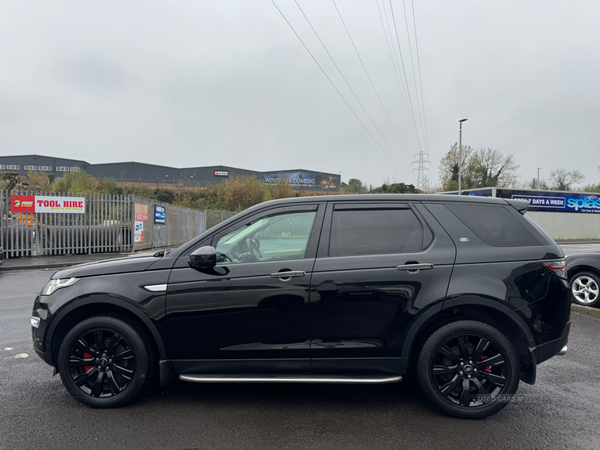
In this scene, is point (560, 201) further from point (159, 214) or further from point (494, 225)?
point (494, 225)

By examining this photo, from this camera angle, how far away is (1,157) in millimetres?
75375

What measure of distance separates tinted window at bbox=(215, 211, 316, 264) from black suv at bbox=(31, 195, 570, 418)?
0.06 ft

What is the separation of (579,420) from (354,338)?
1.89 meters

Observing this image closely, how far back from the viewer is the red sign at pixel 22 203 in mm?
14828

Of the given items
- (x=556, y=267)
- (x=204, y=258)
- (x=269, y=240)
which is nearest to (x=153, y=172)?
(x=269, y=240)

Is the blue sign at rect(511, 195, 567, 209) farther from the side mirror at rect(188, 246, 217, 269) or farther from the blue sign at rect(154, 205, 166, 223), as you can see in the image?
the side mirror at rect(188, 246, 217, 269)

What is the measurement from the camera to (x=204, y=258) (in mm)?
3316

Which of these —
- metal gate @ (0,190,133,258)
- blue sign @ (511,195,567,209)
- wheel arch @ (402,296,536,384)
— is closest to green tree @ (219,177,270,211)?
blue sign @ (511,195,567,209)

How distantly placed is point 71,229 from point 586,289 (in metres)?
16.8

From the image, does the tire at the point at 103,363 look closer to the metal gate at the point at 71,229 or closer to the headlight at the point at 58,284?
the headlight at the point at 58,284

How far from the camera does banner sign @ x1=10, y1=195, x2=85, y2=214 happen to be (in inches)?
589

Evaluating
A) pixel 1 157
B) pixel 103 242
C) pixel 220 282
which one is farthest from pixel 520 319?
pixel 1 157

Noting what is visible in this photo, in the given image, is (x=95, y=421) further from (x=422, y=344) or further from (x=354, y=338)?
(x=422, y=344)

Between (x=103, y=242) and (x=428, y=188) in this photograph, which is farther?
(x=428, y=188)
